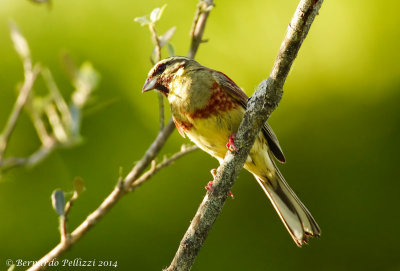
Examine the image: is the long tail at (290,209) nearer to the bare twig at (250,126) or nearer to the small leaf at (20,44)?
the bare twig at (250,126)

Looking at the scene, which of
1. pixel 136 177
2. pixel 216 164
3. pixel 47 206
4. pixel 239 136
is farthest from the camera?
pixel 216 164

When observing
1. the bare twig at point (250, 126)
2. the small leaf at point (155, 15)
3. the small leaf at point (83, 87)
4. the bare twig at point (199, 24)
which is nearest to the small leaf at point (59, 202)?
the small leaf at point (83, 87)

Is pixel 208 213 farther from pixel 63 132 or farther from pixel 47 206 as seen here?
pixel 47 206

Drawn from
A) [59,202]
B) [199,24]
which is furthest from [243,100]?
[59,202]

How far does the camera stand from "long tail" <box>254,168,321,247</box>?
3.60 metres

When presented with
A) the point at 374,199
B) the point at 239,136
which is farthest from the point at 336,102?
the point at 239,136

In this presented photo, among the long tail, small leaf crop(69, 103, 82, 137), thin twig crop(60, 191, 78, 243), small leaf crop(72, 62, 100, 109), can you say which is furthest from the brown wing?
thin twig crop(60, 191, 78, 243)

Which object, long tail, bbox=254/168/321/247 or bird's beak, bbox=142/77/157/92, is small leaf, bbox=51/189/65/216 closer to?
bird's beak, bbox=142/77/157/92

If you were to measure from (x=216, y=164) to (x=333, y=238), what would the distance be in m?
0.87

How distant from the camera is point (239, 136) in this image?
2.66 meters

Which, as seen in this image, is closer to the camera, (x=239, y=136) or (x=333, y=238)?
(x=239, y=136)

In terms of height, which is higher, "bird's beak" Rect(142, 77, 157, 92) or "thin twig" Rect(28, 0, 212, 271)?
"bird's beak" Rect(142, 77, 157, 92)

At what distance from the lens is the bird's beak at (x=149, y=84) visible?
380 cm

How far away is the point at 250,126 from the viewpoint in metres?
2.65
